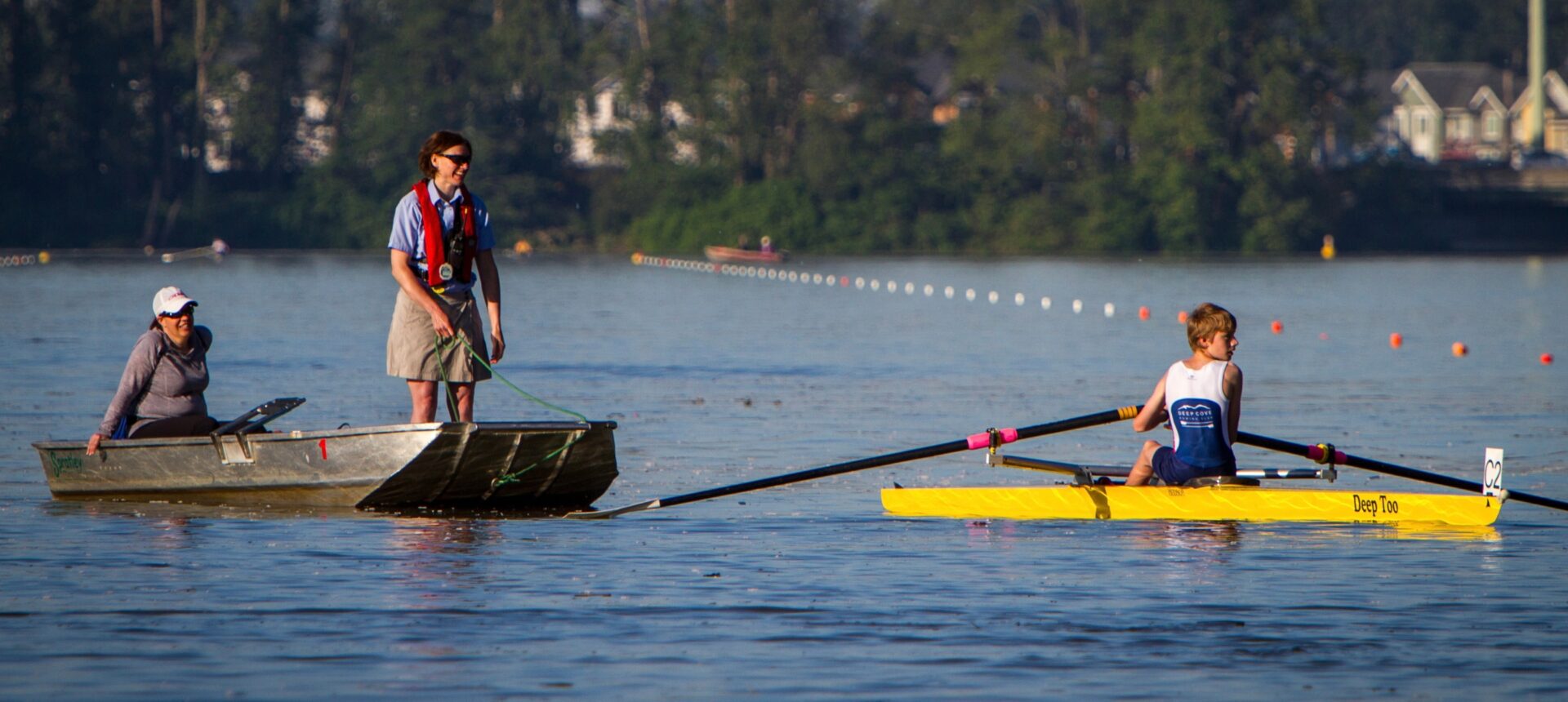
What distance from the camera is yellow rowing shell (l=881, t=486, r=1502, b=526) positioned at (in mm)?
12703

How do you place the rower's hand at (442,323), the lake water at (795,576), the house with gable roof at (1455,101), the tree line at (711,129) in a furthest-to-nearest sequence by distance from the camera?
the house with gable roof at (1455,101) < the tree line at (711,129) < the rower's hand at (442,323) < the lake water at (795,576)

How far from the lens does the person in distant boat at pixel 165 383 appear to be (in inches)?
511

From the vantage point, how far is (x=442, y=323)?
40.3ft

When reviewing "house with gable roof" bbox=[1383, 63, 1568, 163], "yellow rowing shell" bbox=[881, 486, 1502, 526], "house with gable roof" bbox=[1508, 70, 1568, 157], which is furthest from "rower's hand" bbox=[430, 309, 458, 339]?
"house with gable roof" bbox=[1508, 70, 1568, 157]

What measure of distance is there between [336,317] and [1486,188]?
55.3 metres

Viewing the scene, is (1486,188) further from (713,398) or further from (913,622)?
(913,622)

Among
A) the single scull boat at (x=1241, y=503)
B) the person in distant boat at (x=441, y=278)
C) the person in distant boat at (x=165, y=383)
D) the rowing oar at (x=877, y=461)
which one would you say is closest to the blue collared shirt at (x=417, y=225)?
the person in distant boat at (x=441, y=278)

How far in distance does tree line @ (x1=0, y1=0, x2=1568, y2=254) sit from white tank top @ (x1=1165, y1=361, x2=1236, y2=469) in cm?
7104

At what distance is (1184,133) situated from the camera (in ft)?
270

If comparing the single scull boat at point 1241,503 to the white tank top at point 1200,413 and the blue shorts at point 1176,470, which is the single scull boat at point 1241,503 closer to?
the blue shorts at point 1176,470

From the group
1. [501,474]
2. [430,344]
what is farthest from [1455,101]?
[430,344]

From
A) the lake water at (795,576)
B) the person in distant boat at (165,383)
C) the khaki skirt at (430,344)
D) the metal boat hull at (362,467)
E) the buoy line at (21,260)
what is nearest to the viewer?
the lake water at (795,576)

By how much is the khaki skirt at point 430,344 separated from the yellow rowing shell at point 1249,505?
131 inches

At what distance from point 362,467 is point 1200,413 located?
487 cm
